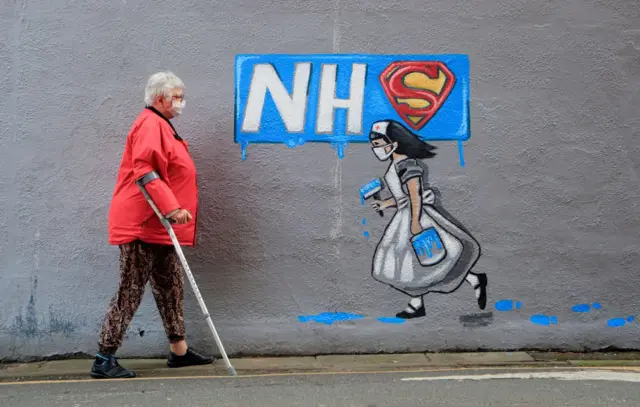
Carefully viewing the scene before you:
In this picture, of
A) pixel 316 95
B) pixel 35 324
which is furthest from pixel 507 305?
pixel 35 324

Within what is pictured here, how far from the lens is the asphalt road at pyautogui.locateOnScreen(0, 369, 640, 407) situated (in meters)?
4.81

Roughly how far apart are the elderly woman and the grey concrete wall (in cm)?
40

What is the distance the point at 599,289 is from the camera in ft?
20.1

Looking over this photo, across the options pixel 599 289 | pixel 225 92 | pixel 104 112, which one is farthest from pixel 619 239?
pixel 104 112

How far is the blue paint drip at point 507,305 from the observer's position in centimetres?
609

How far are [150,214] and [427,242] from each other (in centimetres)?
200

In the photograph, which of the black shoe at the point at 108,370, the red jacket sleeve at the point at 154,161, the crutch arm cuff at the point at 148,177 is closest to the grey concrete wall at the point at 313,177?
the black shoe at the point at 108,370

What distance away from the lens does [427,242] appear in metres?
6.11

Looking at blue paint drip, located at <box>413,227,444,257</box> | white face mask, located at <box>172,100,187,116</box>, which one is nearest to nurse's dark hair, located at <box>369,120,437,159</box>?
blue paint drip, located at <box>413,227,444,257</box>

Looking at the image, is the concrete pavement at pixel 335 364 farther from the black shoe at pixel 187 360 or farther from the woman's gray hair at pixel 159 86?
the woman's gray hair at pixel 159 86

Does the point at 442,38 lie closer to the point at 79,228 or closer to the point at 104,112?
the point at 104,112

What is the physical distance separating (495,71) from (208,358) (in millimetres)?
2898

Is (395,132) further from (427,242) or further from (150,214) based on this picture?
(150,214)

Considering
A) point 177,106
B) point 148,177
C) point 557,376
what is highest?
point 177,106
